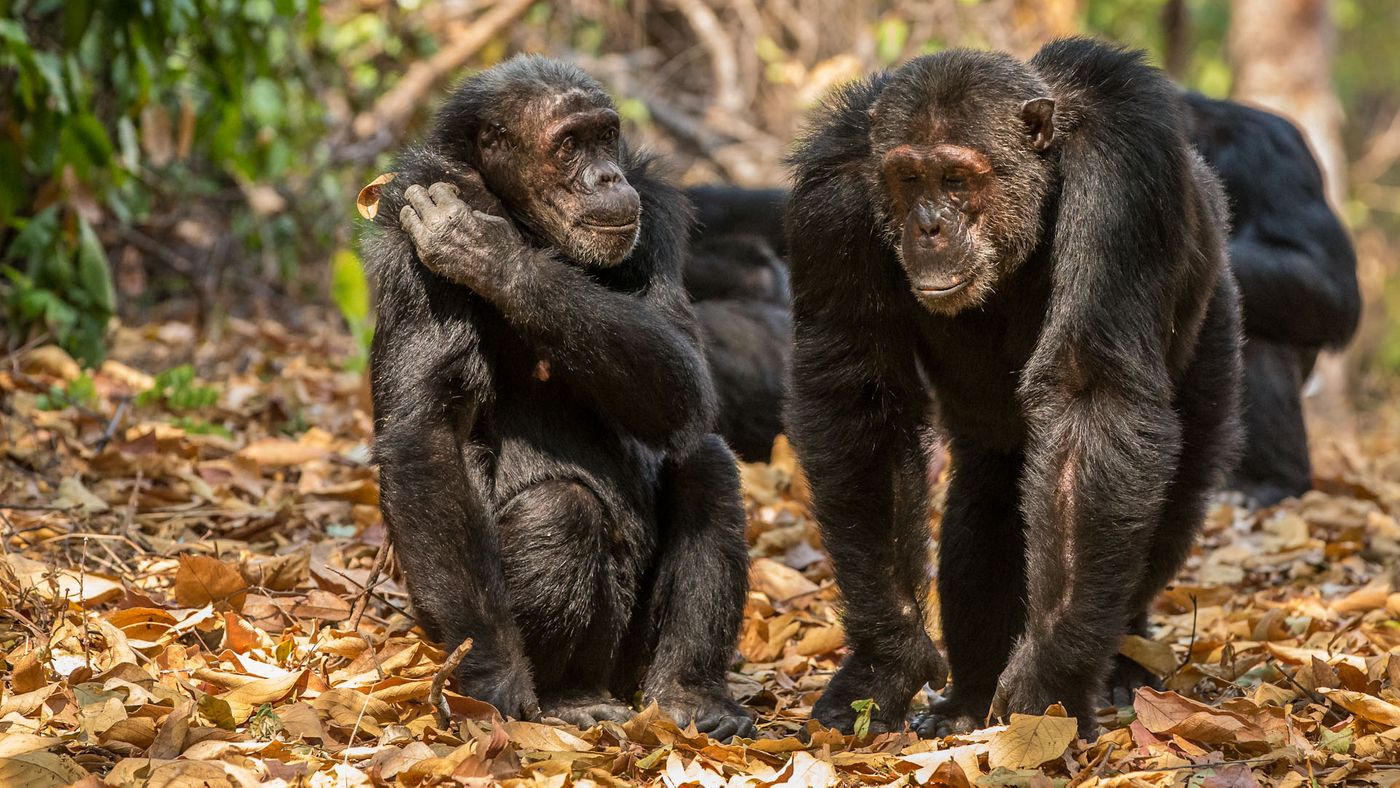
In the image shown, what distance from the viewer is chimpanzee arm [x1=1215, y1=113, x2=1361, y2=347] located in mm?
8391

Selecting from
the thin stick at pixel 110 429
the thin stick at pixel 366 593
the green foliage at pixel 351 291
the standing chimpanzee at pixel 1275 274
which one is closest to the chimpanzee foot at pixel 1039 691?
the thin stick at pixel 366 593

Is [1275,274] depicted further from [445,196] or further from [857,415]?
[445,196]

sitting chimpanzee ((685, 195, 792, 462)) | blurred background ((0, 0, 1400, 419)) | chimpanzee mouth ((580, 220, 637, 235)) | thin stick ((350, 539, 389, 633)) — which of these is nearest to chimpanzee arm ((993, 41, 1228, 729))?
chimpanzee mouth ((580, 220, 637, 235))

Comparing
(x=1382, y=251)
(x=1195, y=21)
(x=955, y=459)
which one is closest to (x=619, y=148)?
(x=955, y=459)

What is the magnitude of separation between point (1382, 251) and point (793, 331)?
20335 mm

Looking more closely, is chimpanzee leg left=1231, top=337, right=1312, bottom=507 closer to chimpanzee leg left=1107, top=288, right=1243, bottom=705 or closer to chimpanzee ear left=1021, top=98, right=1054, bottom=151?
chimpanzee leg left=1107, top=288, right=1243, bottom=705

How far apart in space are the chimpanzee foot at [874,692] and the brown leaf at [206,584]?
6.64 feet

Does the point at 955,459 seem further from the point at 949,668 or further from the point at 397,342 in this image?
the point at 397,342

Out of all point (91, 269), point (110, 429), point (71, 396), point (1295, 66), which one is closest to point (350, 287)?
point (91, 269)

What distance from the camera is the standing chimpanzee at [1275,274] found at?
8398 millimetres

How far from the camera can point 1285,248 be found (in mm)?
8508

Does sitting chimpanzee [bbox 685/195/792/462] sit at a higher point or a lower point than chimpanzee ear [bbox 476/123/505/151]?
lower

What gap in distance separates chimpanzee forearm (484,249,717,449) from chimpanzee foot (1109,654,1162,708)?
188 cm

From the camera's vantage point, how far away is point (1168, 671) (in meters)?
5.12
